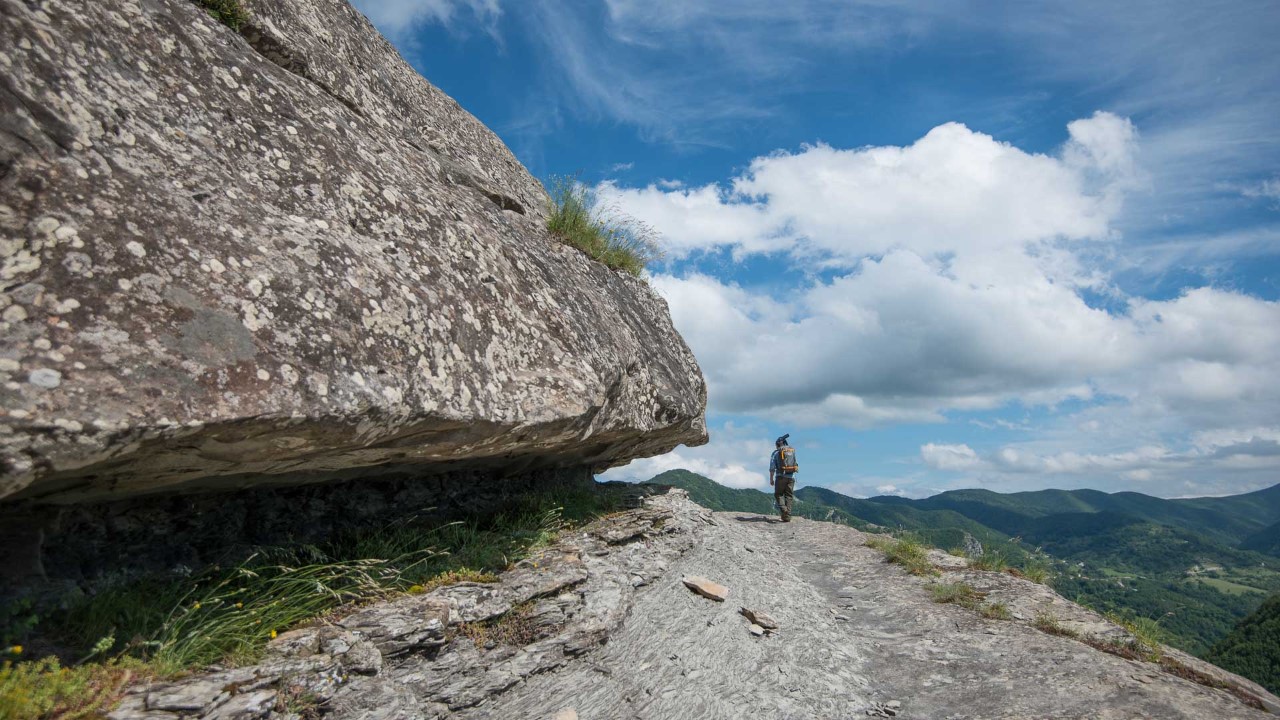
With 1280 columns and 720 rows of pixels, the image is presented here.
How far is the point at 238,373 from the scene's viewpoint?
16.9 ft

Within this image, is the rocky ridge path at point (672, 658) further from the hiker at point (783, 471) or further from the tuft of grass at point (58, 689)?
the hiker at point (783, 471)

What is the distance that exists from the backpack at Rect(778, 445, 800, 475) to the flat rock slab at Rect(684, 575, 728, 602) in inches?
407

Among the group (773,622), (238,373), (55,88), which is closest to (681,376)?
(773,622)

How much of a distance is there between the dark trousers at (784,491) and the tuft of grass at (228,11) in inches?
717

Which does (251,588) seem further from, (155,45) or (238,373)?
(155,45)

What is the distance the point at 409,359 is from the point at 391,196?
8.53 feet

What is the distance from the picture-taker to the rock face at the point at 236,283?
14.5 ft

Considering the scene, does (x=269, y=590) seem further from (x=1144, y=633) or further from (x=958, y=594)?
(x=1144, y=633)

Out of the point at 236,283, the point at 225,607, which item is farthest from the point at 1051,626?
the point at 236,283

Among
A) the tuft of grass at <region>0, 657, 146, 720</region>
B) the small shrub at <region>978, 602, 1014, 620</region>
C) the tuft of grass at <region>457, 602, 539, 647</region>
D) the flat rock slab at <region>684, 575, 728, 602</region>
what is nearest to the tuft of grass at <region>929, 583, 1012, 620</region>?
the small shrub at <region>978, 602, 1014, 620</region>

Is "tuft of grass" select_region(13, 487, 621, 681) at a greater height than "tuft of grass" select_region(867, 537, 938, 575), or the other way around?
"tuft of grass" select_region(867, 537, 938, 575)

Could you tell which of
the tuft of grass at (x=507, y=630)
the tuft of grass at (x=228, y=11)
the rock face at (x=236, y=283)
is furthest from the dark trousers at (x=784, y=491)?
the tuft of grass at (x=228, y=11)

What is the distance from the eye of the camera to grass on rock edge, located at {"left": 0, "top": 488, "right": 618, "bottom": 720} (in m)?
4.45

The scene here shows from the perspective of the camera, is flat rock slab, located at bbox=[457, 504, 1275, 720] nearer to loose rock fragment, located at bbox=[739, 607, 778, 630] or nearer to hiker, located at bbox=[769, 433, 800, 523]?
loose rock fragment, located at bbox=[739, 607, 778, 630]
